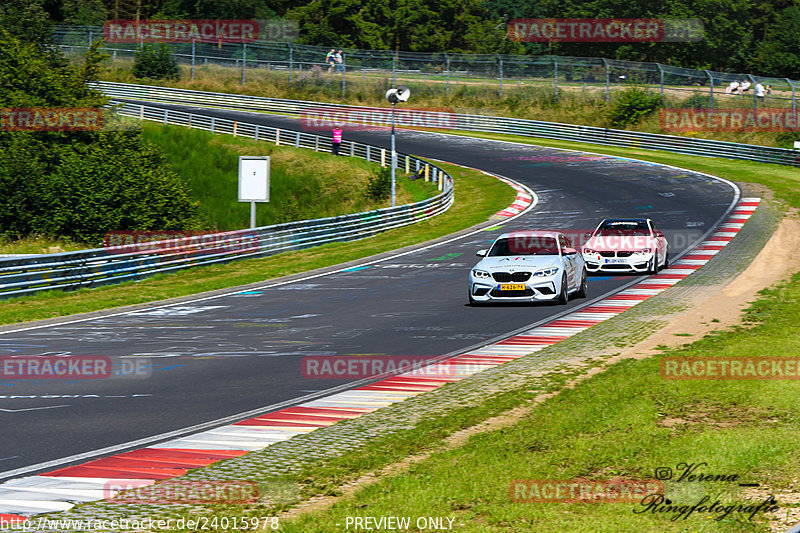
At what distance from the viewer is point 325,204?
48500 millimetres

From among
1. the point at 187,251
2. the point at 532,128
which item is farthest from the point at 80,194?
the point at 532,128

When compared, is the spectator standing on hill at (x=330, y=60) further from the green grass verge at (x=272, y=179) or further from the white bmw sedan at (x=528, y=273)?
the white bmw sedan at (x=528, y=273)

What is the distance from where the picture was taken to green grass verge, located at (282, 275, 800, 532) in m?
6.32

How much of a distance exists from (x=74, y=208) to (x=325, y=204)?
48.5 ft

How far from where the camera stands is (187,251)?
26734 millimetres

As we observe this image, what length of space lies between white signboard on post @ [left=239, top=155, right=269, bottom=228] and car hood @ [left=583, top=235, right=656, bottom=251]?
1265 cm

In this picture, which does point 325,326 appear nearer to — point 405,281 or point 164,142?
point 405,281

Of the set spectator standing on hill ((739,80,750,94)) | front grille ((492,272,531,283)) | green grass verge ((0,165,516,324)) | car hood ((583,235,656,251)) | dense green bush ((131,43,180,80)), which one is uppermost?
dense green bush ((131,43,180,80))

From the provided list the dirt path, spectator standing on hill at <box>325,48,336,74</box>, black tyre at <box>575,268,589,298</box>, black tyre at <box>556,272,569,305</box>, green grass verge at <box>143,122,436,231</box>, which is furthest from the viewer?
spectator standing on hill at <box>325,48,336,74</box>

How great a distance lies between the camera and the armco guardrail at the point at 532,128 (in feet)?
166

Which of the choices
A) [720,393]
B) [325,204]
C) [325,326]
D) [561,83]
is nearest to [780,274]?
[325,326]

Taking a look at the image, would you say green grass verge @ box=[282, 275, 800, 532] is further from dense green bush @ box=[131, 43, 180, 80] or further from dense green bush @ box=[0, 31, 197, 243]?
dense green bush @ box=[131, 43, 180, 80]

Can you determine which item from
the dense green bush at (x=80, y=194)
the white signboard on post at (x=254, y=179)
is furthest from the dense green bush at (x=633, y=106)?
the white signboard on post at (x=254, y=179)

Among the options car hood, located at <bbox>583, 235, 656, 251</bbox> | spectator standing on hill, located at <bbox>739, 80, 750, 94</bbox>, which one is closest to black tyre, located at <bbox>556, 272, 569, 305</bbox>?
car hood, located at <bbox>583, 235, 656, 251</bbox>
